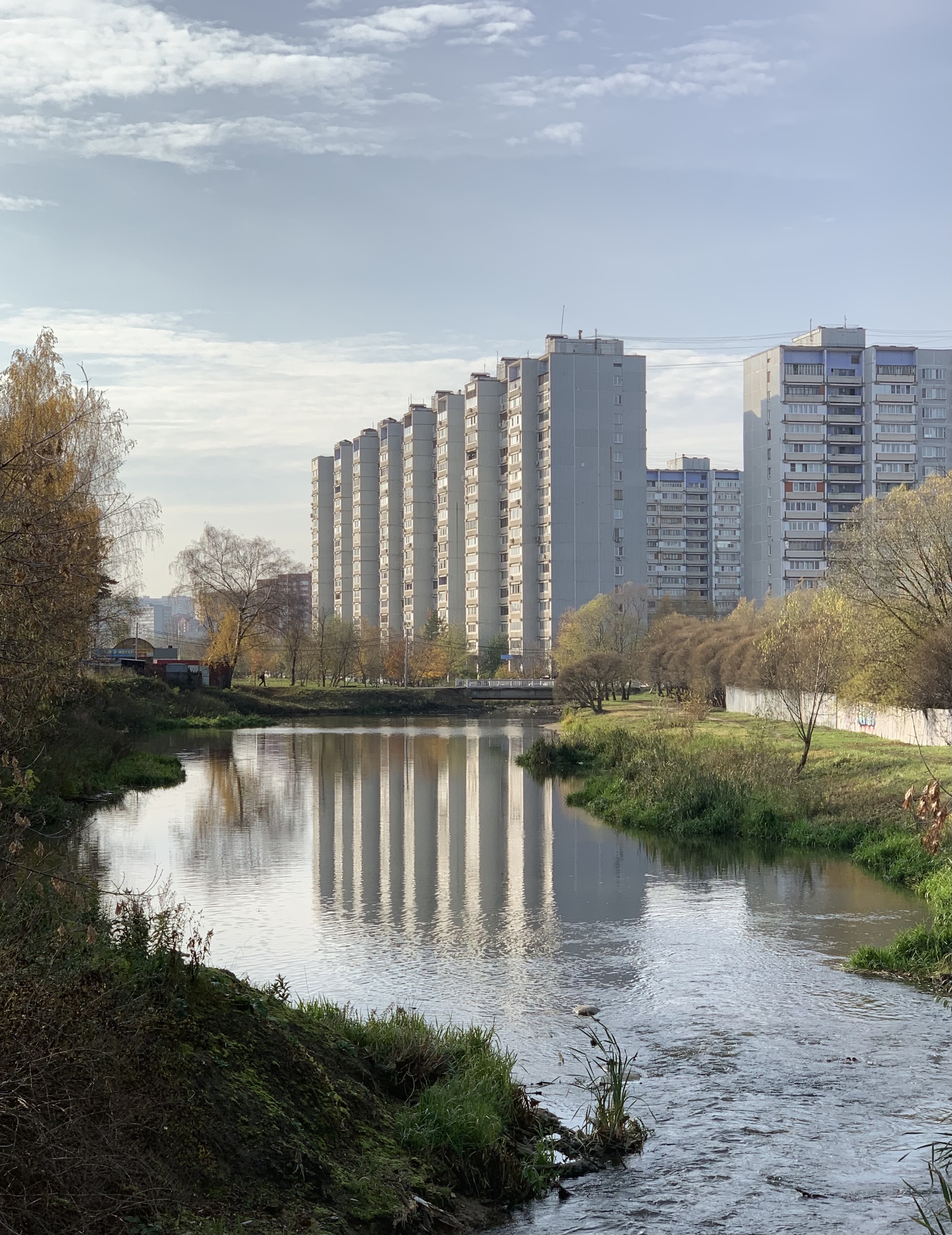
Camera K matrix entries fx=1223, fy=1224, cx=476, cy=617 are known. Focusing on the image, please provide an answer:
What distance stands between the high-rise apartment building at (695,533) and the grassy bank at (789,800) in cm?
13462

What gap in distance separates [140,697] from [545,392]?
193 feet

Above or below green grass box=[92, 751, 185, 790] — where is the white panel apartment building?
above

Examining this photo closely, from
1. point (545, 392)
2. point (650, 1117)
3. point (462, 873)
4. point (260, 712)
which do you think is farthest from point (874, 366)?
point (650, 1117)

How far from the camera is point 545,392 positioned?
365 ft

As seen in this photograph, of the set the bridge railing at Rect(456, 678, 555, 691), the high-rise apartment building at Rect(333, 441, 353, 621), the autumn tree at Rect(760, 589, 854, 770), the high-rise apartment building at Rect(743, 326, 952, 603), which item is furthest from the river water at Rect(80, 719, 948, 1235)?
the high-rise apartment building at Rect(333, 441, 353, 621)

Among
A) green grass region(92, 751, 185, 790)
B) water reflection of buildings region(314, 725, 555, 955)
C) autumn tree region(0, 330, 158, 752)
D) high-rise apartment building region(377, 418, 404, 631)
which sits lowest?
water reflection of buildings region(314, 725, 555, 955)

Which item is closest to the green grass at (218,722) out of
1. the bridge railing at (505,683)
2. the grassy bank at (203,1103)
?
the bridge railing at (505,683)

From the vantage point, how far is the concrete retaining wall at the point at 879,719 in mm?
34594

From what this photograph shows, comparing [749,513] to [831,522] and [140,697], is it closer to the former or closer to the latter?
[831,522]

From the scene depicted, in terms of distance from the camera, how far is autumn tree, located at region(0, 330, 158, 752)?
22.9ft

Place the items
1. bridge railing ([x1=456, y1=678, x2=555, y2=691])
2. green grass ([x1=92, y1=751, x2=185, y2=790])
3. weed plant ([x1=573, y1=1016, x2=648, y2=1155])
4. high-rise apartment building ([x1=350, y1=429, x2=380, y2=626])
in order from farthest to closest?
high-rise apartment building ([x1=350, y1=429, x2=380, y2=626])
bridge railing ([x1=456, y1=678, x2=555, y2=691])
green grass ([x1=92, y1=751, x2=185, y2=790])
weed plant ([x1=573, y1=1016, x2=648, y2=1155])

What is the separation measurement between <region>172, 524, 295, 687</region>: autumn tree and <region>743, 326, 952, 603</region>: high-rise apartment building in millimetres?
53777

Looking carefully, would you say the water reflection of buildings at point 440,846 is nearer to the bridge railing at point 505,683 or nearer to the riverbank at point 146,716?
the riverbank at point 146,716

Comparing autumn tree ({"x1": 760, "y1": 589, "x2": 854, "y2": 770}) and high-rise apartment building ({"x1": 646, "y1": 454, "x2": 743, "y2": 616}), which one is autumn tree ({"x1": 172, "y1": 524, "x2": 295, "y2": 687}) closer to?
autumn tree ({"x1": 760, "y1": 589, "x2": 854, "y2": 770})
